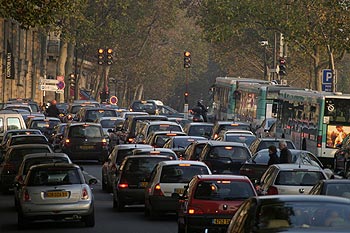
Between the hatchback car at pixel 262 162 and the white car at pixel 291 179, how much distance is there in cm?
393

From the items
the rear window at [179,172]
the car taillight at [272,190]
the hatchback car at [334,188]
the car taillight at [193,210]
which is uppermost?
the hatchback car at [334,188]

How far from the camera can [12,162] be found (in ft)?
112

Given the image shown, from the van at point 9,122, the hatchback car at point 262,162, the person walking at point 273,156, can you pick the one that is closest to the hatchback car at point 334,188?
the hatchback car at point 262,162

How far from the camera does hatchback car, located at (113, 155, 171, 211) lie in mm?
28344

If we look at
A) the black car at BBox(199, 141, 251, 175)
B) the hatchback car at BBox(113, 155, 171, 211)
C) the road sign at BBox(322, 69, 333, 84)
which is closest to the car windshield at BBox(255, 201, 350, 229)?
the hatchback car at BBox(113, 155, 171, 211)

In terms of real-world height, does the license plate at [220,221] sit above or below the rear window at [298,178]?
below

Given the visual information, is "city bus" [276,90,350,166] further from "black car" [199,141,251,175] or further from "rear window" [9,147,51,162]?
"rear window" [9,147,51,162]

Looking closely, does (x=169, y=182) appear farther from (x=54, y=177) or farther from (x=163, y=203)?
(x=54, y=177)

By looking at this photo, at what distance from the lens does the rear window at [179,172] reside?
25766 mm

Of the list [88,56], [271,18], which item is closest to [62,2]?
[271,18]

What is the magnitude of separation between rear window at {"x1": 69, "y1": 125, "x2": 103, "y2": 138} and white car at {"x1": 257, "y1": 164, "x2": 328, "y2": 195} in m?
22.3

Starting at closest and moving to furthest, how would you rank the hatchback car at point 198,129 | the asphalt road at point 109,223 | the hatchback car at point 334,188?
1. the hatchback car at point 334,188
2. the asphalt road at point 109,223
3. the hatchback car at point 198,129

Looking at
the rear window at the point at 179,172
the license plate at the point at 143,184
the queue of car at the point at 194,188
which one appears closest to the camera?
the queue of car at the point at 194,188

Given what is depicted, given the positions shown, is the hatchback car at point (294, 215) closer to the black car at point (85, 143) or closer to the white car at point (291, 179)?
the white car at point (291, 179)
